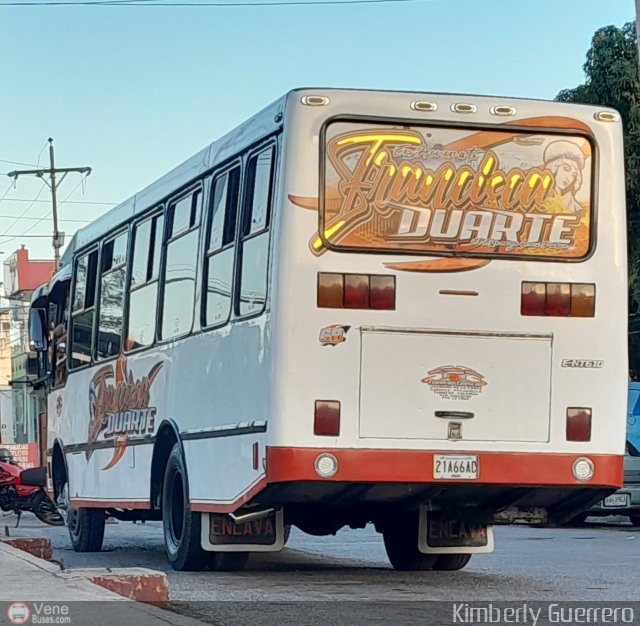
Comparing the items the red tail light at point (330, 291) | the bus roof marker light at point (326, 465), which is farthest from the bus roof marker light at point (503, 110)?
the bus roof marker light at point (326, 465)

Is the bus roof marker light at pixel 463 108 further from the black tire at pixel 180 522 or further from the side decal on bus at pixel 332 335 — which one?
the black tire at pixel 180 522

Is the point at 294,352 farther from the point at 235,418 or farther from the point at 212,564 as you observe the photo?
the point at 212,564

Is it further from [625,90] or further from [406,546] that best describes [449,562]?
[625,90]

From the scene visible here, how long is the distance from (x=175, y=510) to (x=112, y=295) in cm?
283

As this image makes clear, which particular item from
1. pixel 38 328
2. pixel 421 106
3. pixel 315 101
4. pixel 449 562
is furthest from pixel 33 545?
pixel 421 106

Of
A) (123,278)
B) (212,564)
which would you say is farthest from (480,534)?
(123,278)

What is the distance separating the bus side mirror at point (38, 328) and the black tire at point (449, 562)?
668 cm

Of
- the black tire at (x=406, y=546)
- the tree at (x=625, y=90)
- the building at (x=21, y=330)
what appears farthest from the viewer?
the building at (x=21, y=330)

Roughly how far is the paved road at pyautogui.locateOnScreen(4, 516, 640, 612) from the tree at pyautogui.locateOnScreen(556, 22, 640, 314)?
923 cm

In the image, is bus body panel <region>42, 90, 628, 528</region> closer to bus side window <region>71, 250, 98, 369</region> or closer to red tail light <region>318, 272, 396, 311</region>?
red tail light <region>318, 272, 396, 311</region>

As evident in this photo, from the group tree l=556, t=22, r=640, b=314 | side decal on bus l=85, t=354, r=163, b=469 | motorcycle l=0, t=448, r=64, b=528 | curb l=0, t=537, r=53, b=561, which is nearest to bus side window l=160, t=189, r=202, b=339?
side decal on bus l=85, t=354, r=163, b=469

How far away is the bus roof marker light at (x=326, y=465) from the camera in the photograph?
9.84 m

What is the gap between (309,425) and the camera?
9875 mm

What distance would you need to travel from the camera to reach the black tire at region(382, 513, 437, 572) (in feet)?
40.4
